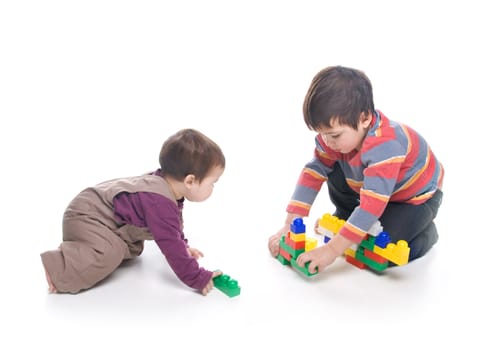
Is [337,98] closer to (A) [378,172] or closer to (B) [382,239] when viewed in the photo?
(A) [378,172]

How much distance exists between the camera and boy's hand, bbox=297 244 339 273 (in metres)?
Result: 1.28

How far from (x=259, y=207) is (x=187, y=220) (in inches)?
9.8

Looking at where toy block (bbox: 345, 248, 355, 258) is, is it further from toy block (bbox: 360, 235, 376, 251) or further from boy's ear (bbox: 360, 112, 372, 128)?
boy's ear (bbox: 360, 112, 372, 128)

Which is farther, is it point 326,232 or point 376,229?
point 326,232

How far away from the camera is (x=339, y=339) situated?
1.07 metres

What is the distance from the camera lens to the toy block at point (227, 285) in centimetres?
122

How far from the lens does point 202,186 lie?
4.15 feet

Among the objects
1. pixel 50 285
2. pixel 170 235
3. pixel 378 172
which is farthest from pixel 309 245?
pixel 50 285

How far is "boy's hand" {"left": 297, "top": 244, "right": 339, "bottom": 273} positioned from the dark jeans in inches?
6.9

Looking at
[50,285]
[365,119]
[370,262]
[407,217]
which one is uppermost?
[365,119]

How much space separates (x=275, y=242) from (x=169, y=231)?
34cm

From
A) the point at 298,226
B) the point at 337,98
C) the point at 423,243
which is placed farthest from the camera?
the point at 423,243

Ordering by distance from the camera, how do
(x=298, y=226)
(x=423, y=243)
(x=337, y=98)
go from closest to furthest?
(x=337, y=98) → (x=298, y=226) → (x=423, y=243)

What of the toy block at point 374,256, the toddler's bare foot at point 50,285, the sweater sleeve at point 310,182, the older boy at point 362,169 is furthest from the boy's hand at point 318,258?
the toddler's bare foot at point 50,285
